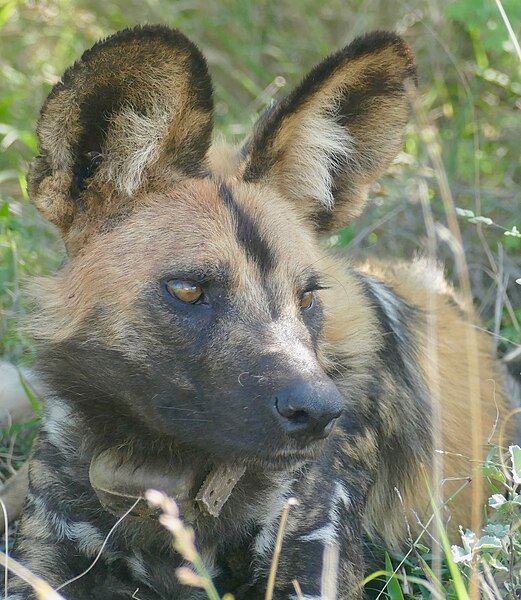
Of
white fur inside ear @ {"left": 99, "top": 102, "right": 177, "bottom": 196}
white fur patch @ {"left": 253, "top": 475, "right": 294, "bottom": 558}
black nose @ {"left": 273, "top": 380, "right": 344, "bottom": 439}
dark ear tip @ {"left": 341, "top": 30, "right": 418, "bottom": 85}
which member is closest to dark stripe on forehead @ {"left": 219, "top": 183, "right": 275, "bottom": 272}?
white fur inside ear @ {"left": 99, "top": 102, "right": 177, "bottom": 196}

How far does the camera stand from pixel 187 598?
9.99 ft

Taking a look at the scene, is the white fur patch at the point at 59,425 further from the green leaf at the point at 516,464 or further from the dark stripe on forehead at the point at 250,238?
the green leaf at the point at 516,464

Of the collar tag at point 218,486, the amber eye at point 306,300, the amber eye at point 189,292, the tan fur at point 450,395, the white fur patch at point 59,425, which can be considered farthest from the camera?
the tan fur at point 450,395

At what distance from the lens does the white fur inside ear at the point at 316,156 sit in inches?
126

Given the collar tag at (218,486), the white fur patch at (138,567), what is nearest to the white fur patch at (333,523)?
the collar tag at (218,486)

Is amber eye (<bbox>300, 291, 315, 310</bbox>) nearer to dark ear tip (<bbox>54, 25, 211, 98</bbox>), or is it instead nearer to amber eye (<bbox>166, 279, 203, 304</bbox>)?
amber eye (<bbox>166, 279, 203, 304</bbox>)

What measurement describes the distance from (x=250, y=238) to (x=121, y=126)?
51 cm

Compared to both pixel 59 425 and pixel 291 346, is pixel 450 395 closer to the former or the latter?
pixel 291 346

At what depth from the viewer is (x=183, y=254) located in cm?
279

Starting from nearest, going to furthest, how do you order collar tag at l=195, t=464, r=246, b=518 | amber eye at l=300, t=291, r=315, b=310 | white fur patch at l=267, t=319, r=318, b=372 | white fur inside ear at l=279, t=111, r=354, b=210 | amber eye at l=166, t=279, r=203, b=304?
white fur patch at l=267, t=319, r=318, b=372 → amber eye at l=166, t=279, r=203, b=304 → collar tag at l=195, t=464, r=246, b=518 → amber eye at l=300, t=291, r=315, b=310 → white fur inside ear at l=279, t=111, r=354, b=210

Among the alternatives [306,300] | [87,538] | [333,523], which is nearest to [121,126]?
[306,300]

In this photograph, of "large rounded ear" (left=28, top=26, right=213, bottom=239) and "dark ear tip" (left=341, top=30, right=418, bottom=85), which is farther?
"dark ear tip" (left=341, top=30, right=418, bottom=85)

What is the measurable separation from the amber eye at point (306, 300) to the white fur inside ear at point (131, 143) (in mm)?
610

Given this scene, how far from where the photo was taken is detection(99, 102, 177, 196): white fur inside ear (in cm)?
289
